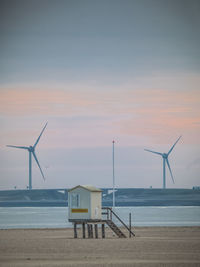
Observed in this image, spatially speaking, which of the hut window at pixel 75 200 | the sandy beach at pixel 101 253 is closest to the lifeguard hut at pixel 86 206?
the hut window at pixel 75 200

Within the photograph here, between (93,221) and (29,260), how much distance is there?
20.4 metres

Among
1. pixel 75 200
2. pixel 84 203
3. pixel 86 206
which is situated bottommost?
pixel 86 206

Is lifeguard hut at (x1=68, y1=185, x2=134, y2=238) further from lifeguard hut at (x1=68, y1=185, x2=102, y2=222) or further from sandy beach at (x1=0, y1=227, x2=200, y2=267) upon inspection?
sandy beach at (x1=0, y1=227, x2=200, y2=267)

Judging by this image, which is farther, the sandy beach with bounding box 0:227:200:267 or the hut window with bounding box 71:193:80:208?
the hut window with bounding box 71:193:80:208

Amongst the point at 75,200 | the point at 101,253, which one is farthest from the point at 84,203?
the point at 101,253

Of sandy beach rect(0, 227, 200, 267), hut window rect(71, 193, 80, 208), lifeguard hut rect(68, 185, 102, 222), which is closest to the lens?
sandy beach rect(0, 227, 200, 267)

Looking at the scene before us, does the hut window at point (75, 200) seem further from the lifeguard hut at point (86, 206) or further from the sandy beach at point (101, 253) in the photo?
the sandy beach at point (101, 253)

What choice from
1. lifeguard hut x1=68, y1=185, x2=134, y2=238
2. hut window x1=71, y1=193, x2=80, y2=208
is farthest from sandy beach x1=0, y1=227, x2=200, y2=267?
hut window x1=71, y1=193, x2=80, y2=208

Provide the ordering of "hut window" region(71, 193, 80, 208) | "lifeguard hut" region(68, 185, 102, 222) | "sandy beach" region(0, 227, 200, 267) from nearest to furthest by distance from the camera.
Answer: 1. "sandy beach" region(0, 227, 200, 267)
2. "lifeguard hut" region(68, 185, 102, 222)
3. "hut window" region(71, 193, 80, 208)

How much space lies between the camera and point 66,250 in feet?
157

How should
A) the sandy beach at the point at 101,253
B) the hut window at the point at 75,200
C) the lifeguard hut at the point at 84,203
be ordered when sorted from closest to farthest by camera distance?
the sandy beach at the point at 101,253 → the lifeguard hut at the point at 84,203 → the hut window at the point at 75,200

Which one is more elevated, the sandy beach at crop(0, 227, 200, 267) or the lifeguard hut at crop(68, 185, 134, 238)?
the lifeguard hut at crop(68, 185, 134, 238)

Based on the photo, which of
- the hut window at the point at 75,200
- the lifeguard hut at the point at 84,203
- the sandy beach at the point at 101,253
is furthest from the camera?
the hut window at the point at 75,200

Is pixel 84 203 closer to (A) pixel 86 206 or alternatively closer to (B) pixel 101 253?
(A) pixel 86 206
